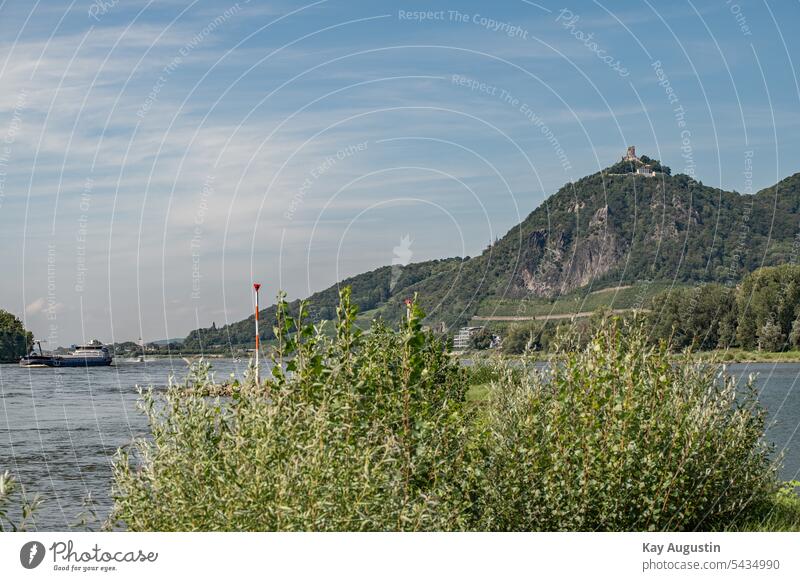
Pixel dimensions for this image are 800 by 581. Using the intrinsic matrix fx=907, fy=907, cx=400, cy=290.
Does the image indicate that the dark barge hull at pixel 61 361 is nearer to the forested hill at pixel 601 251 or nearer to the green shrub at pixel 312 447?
the forested hill at pixel 601 251

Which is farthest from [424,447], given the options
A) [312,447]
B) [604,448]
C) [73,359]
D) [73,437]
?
[73,359]

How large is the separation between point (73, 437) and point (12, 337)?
43.1 m

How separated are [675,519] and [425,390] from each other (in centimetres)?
276

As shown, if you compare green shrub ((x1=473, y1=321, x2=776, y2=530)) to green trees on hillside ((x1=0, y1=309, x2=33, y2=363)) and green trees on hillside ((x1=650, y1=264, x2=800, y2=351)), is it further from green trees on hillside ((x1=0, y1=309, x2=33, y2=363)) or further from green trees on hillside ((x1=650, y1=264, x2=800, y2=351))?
green trees on hillside ((x1=0, y1=309, x2=33, y2=363))

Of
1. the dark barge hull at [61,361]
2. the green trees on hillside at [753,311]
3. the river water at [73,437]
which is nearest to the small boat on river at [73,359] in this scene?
the dark barge hull at [61,361]

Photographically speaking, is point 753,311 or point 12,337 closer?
point 753,311

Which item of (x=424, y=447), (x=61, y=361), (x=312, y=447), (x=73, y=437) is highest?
(x=61, y=361)

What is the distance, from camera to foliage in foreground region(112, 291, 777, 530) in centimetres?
722

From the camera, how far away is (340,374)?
28.4ft

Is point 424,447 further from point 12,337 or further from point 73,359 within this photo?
point 73,359

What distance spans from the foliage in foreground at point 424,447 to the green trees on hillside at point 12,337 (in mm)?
52054

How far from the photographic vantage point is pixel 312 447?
705cm

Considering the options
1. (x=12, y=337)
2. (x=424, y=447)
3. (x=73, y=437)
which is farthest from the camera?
(x=12, y=337)
